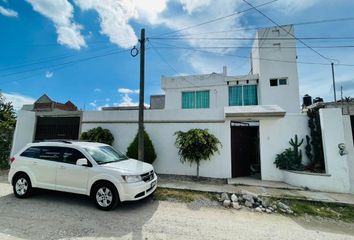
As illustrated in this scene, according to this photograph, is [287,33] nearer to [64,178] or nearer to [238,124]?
[238,124]

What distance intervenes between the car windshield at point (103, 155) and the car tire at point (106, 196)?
718 millimetres

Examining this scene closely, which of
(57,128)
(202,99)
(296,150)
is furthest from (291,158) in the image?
(57,128)

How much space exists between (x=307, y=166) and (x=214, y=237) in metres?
6.17

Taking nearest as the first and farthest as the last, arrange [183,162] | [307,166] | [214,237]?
[214,237], [307,166], [183,162]

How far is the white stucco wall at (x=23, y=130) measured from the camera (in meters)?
10.7

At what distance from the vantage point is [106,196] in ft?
16.4

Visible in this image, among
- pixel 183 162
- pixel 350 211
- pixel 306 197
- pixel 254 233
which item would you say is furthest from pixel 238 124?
pixel 254 233

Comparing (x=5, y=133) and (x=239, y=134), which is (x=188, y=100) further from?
(x=5, y=133)

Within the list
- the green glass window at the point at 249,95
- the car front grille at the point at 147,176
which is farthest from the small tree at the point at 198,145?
the green glass window at the point at 249,95

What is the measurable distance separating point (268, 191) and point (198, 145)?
9.99ft

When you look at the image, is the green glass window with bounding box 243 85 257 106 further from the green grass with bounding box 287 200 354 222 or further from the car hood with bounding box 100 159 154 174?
the car hood with bounding box 100 159 154 174

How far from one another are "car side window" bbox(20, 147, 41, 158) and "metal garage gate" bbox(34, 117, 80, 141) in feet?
15.0

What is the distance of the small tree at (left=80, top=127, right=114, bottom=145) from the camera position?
9469 millimetres

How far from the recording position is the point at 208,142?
814 centimetres
